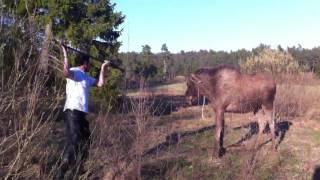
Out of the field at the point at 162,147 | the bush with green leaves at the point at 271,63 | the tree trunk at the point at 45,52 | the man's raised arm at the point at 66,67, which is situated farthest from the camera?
the bush with green leaves at the point at 271,63

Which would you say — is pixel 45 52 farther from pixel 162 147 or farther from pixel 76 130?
pixel 162 147

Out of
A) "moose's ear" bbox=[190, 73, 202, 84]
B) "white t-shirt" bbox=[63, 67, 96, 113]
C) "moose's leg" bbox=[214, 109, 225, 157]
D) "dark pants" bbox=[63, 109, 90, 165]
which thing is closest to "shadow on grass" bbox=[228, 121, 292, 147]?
"moose's leg" bbox=[214, 109, 225, 157]

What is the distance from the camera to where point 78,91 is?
331 inches

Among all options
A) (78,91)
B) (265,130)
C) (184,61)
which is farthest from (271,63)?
(184,61)

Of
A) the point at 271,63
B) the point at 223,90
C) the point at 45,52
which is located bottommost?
the point at 223,90

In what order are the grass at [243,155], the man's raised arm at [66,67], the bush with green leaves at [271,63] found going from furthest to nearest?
1. the bush with green leaves at [271,63]
2. the grass at [243,155]
3. the man's raised arm at [66,67]

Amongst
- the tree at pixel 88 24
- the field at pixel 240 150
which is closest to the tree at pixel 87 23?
the tree at pixel 88 24

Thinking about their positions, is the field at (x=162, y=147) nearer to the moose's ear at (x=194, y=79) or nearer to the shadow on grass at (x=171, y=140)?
the shadow on grass at (x=171, y=140)

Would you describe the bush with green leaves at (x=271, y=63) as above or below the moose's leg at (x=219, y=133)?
above

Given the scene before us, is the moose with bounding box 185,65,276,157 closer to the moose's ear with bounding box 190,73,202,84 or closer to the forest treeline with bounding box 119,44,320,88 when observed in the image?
the moose's ear with bounding box 190,73,202,84

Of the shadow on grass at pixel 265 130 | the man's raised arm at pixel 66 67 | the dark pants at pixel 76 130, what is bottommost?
the shadow on grass at pixel 265 130

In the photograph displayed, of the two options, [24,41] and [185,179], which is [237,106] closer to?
[185,179]

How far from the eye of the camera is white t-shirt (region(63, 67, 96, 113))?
8.33m

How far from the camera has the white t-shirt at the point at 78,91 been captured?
8.33 metres
